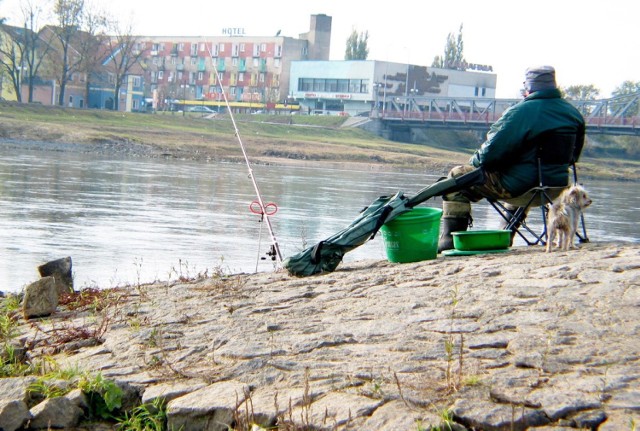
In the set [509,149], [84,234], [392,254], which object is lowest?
[84,234]

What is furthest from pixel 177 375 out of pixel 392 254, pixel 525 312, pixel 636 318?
pixel 392 254

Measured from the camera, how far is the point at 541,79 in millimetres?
8102

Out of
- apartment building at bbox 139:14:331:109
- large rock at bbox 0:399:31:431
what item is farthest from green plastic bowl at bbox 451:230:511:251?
apartment building at bbox 139:14:331:109

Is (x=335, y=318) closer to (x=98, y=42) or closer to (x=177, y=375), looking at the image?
(x=177, y=375)

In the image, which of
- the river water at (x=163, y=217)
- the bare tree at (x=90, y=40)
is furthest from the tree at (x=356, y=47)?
the river water at (x=163, y=217)

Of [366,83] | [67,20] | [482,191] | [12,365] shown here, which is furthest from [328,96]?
[12,365]

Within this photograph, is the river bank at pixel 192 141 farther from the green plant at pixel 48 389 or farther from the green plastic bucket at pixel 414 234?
the green plant at pixel 48 389

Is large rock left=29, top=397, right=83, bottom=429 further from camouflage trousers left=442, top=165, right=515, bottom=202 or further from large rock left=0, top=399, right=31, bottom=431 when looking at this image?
camouflage trousers left=442, top=165, right=515, bottom=202

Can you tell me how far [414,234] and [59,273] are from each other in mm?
3095

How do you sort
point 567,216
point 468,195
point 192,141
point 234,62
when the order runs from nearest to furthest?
point 567,216 < point 468,195 < point 192,141 < point 234,62

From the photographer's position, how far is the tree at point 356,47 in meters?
124

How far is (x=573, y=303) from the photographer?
5672 millimetres

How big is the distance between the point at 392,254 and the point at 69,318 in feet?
8.60

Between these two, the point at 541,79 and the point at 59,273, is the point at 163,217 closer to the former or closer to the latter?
the point at 59,273
